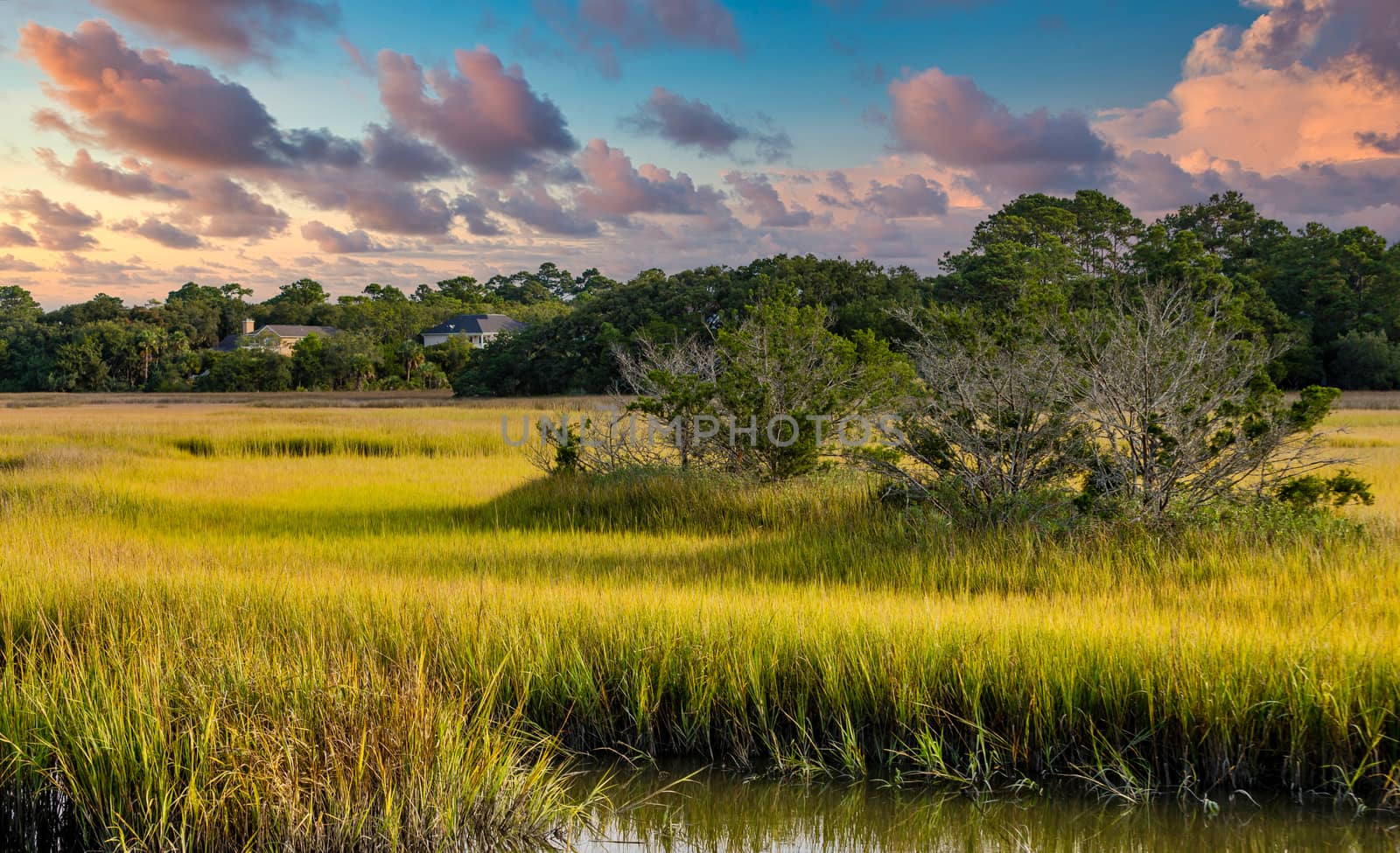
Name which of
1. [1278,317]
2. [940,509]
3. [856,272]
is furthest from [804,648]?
[1278,317]

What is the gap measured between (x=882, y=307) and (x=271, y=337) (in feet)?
227

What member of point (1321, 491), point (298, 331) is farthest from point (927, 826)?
point (298, 331)

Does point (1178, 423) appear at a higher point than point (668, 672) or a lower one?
higher

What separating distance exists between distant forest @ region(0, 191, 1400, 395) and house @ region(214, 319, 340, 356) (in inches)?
162

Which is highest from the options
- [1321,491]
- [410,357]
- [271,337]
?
[271,337]

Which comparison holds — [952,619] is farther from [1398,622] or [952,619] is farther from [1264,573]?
[1264,573]

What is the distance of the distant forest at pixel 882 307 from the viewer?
5341 centimetres

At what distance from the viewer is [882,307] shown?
43.4 metres

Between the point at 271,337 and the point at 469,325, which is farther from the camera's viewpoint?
the point at 469,325

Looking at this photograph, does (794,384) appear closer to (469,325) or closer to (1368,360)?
(1368,360)

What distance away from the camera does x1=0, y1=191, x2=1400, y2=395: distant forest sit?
2103 inches

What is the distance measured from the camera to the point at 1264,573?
317 inches

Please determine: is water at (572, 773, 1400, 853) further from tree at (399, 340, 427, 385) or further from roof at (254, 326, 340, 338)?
roof at (254, 326, 340, 338)

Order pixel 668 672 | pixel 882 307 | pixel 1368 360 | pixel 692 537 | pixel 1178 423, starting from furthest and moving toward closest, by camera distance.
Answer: pixel 1368 360 < pixel 882 307 < pixel 692 537 < pixel 1178 423 < pixel 668 672
